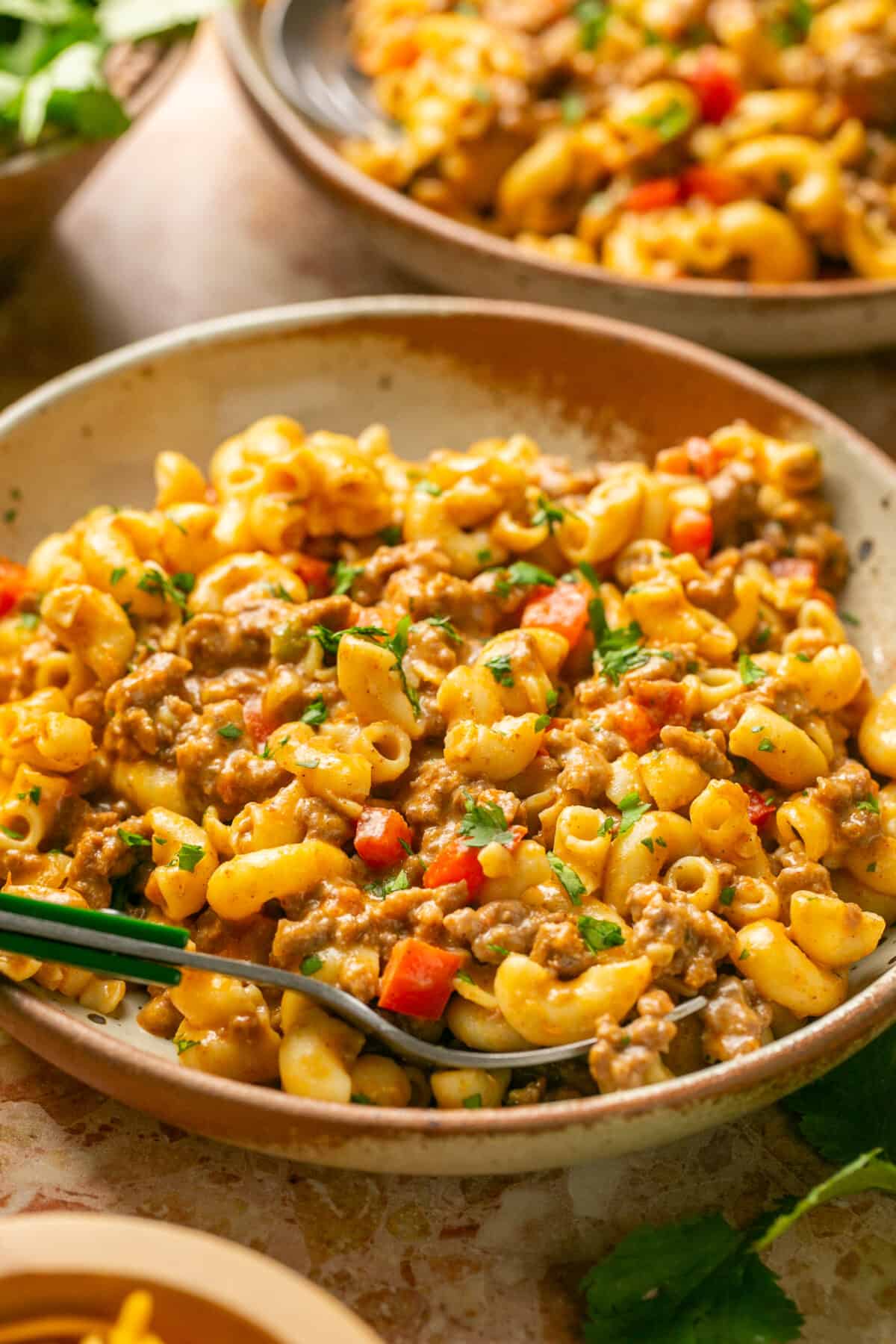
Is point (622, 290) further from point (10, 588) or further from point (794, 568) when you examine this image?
point (10, 588)

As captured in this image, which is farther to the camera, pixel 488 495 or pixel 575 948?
pixel 488 495

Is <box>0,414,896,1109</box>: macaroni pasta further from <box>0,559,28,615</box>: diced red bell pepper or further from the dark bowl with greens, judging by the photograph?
the dark bowl with greens

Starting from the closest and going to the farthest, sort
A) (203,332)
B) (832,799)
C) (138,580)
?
1. (832,799)
2. (138,580)
3. (203,332)

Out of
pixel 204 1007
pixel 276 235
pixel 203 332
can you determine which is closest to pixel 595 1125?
pixel 204 1007

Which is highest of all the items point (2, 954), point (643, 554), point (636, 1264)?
point (2, 954)

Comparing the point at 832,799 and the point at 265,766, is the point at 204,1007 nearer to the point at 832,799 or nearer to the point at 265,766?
the point at 265,766

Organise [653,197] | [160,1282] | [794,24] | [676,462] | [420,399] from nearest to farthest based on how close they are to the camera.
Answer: [160,1282] → [676,462] → [420,399] → [653,197] → [794,24]

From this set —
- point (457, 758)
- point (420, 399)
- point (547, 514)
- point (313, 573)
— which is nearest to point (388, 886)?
point (457, 758)
